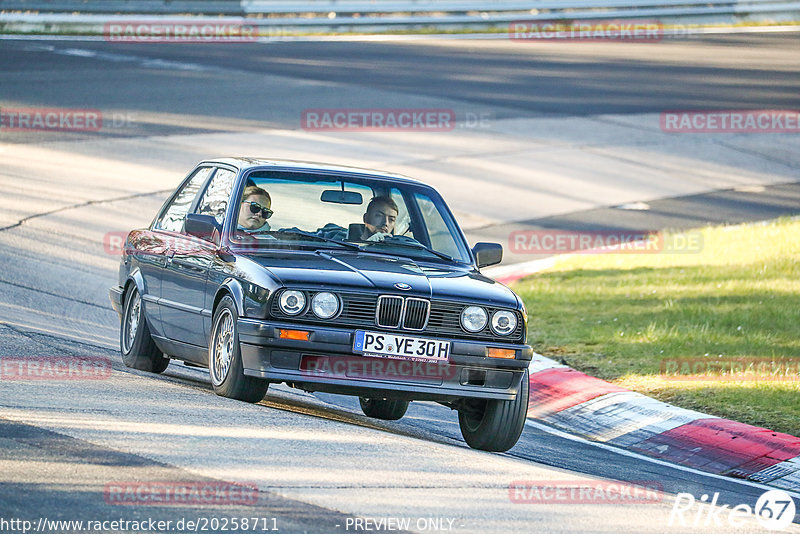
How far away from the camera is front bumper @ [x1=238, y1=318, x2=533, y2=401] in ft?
24.2

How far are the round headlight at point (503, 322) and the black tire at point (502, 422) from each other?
33 centimetres

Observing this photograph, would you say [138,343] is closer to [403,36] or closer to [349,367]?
[349,367]

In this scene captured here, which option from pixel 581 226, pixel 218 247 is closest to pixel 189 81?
pixel 581 226

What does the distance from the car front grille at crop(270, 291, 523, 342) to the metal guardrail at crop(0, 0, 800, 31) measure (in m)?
26.1

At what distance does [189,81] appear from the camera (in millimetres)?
26219

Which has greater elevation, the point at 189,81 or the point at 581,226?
the point at 189,81

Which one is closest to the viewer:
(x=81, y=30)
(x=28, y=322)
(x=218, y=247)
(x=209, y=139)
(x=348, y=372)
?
(x=348, y=372)

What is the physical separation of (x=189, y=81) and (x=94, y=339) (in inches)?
639

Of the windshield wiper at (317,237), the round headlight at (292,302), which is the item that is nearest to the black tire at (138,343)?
the windshield wiper at (317,237)

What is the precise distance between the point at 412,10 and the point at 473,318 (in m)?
29.3

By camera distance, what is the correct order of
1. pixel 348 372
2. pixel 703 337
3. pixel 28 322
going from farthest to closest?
pixel 703 337 < pixel 28 322 < pixel 348 372

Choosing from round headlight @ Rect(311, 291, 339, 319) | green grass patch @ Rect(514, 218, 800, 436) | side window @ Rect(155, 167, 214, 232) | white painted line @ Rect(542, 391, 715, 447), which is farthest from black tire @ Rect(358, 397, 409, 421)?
Answer: green grass patch @ Rect(514, 218, 800, 436)

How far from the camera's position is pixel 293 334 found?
7.39 m

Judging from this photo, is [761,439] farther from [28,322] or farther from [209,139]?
[209,139]
